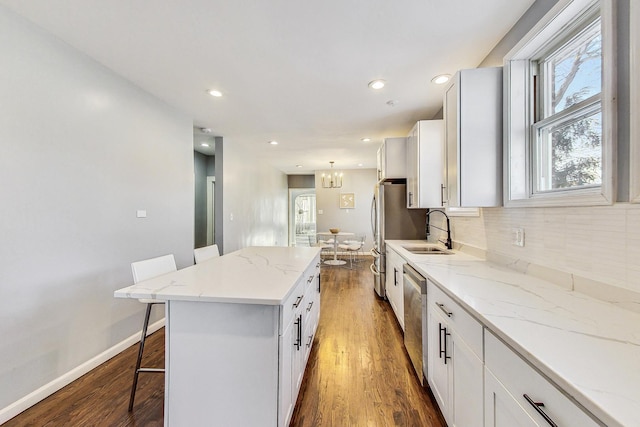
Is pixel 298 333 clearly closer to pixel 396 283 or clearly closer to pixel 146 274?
pixel 146 274

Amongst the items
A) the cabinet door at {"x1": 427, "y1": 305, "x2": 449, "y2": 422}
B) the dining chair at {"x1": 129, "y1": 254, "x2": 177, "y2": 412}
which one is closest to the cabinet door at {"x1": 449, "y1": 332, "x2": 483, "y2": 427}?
the cabinet door at {"x1": 427, "y1": 305, "x2": 449, "y2": 422}

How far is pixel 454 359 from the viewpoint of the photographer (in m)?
1.35

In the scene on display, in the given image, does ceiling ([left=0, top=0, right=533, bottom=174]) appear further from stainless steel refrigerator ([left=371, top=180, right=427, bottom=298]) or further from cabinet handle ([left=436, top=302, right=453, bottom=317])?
cabinet handle ([left=436, top=302, right=453, bottom=317])

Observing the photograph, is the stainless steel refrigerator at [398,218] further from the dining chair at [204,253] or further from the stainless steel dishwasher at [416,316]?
the dining chair at [204,253]

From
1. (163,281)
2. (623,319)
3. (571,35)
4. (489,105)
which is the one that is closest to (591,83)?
(571,35)

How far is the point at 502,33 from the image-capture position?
5.94ft

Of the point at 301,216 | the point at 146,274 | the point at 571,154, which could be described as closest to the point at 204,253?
the point at 146,274

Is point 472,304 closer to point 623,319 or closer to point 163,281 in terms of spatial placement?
point 623,319

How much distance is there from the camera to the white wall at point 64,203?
5.38ft

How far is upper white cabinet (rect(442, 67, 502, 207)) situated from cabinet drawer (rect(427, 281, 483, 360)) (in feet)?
2.29

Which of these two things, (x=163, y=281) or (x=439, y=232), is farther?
(x=439, y=232)

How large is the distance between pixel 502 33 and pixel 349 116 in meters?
1.85

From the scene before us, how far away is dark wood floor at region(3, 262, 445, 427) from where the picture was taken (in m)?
1.60

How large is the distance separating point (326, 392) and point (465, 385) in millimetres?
1031
